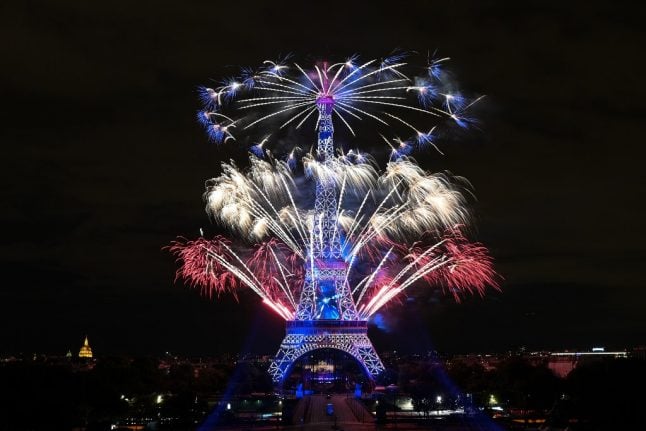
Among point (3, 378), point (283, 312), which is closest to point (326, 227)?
point (283, 312)

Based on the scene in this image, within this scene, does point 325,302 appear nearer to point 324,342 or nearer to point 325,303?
point 325,303

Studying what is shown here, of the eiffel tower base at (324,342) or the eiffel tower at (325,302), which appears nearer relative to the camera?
the eiffel tower at (325,302)

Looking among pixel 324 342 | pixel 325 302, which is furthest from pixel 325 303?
pixel 324 342

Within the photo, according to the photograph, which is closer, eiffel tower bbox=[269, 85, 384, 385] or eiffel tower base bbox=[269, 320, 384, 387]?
eiffel tower bbox=[269, 85, 384, 385]

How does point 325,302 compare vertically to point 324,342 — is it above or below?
above

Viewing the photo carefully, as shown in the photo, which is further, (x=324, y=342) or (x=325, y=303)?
(x=324, y=342)

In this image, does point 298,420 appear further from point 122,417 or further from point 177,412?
point 122,417
